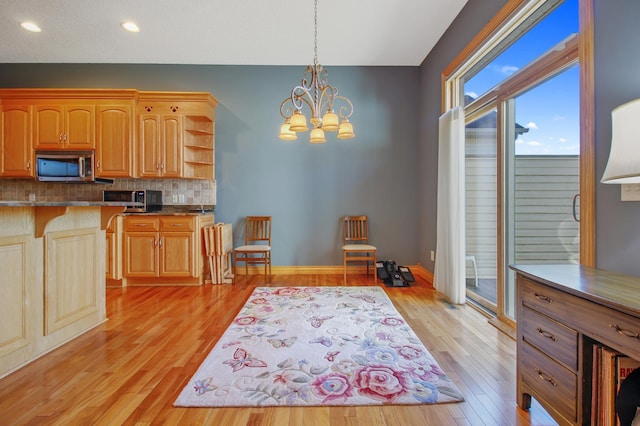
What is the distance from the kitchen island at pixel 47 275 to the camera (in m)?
1.87

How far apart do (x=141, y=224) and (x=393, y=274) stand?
328 cm

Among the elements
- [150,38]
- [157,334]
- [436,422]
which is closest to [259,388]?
[436,422]

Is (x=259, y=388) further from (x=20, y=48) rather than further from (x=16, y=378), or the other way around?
(x=20, y=48)

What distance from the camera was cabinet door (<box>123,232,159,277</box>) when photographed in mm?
3885

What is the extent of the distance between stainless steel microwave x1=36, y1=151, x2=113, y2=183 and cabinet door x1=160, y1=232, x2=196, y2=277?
1254 millimetres

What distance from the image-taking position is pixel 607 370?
42.6 inches

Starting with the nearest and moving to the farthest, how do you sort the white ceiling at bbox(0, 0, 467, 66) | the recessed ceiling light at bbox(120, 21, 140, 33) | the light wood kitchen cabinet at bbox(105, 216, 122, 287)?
1. the white ceiling at bbox(0, 0, 467, 66)
2. the recessed ceiling light at bbox(120, 21, 140, 33)
3. the light wood kitchen cabinet at bbox(105, 216, 122, 287)

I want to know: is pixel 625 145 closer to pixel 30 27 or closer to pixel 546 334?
pixel 546 334

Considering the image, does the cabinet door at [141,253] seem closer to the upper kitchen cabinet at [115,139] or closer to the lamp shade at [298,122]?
the upper kitchen cabinet at [115,139]

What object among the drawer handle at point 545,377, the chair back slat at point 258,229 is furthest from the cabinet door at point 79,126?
the drawer handle at point 545,377

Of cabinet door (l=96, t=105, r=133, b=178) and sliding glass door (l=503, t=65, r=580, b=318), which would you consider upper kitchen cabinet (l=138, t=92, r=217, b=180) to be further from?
sliding glass door (l=503, t=65, r=580, b=318)

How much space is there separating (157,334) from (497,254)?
295 cm

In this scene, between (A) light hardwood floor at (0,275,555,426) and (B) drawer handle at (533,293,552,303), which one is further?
(A) light hardwood floor at (0,275,555,426)

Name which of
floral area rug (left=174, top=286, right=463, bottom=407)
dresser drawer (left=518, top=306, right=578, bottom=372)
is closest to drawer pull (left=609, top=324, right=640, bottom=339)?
dresser drawer (left=518, top=306, right=578, bottom=372)
